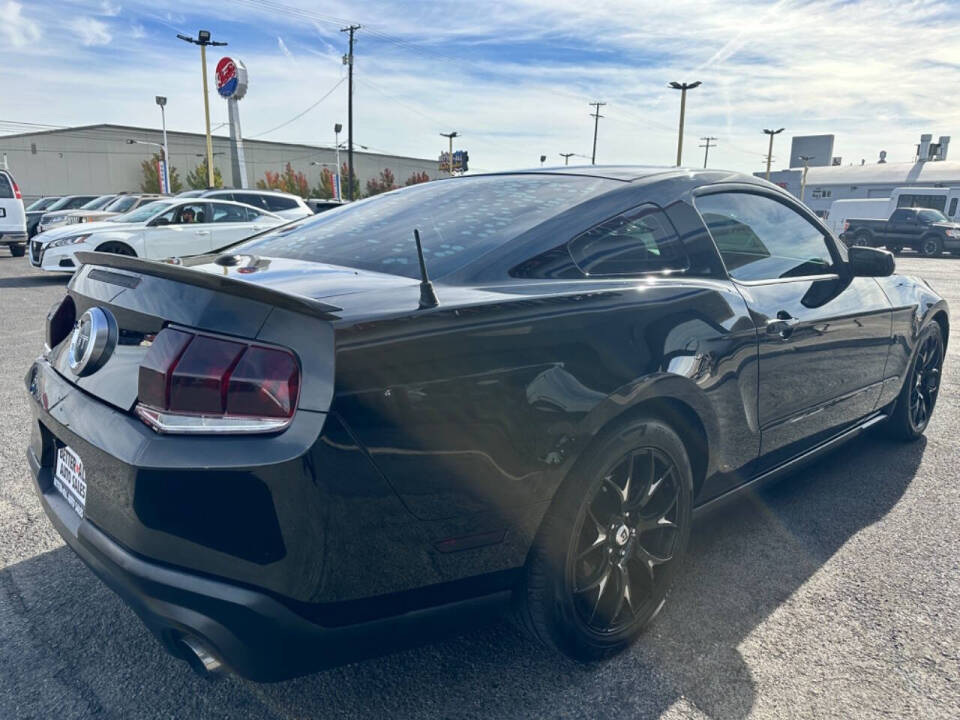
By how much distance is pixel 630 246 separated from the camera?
8.00 feet

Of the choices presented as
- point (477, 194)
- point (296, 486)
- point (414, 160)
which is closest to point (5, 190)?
point (477, 194)

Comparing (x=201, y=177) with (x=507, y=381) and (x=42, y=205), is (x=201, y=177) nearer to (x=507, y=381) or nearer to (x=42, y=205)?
(x=42, y=205)

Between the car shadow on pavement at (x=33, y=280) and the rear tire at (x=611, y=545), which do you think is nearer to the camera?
the rear tire at (x=611, y=545)

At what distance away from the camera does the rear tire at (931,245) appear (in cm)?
2409

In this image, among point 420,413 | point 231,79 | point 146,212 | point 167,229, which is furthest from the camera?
point 231,79

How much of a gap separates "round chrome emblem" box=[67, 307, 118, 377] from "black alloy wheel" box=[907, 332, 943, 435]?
158 inches

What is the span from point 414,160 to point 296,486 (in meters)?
76.0

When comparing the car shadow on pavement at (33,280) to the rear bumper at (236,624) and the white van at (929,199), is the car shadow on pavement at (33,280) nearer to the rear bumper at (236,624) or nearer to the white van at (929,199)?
the rear bumper at (236,624)

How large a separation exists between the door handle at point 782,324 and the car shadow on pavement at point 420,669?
0.74 m

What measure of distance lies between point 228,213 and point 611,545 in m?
11.8

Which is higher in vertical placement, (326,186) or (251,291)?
(251,291)

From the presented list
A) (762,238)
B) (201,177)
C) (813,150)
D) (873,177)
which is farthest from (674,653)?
(813,150)

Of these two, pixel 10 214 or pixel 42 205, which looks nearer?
pixel 10 214

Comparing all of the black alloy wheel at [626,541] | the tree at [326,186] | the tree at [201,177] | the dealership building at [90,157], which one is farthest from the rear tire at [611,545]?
the tree at [326,186]
